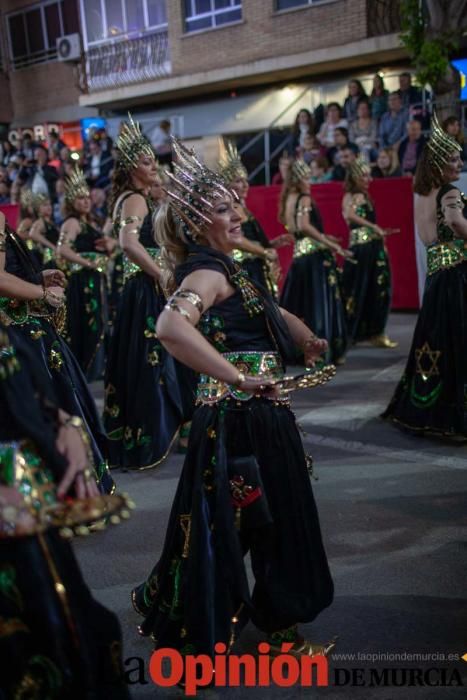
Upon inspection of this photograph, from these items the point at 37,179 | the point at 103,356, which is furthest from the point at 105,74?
the point at 103,356

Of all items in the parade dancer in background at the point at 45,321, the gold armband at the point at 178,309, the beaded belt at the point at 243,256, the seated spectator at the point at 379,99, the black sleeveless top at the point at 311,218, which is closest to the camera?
the gold armband at the point at 178,309

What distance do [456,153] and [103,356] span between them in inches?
180

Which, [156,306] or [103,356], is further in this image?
[103,356]

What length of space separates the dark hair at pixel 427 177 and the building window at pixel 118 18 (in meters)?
14.4

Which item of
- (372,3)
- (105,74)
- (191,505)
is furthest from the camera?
(105,74)

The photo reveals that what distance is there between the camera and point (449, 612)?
3.08m

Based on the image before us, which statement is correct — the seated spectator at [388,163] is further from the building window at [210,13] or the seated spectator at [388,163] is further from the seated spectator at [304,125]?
the building window at [210,13]

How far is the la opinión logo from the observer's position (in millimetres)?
2619

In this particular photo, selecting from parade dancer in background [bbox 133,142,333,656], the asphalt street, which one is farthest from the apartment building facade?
parade dancer in background [bbox 133,142,333,656]

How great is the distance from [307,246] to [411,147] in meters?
4.16

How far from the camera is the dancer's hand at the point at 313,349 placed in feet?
9.05

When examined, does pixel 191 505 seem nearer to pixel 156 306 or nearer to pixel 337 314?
pixel 156 306

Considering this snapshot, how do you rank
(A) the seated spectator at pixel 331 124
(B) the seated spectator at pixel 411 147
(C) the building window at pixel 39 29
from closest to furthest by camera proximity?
(B) the seated spectator at pixel 411 147 → (A) the seated spectator at pixel 331 124 → (C) the building window at pixel 39 29

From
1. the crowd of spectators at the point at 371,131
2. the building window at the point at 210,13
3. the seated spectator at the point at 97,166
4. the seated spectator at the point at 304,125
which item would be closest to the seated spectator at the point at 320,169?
the crowd of spectators at the point at 371,131
